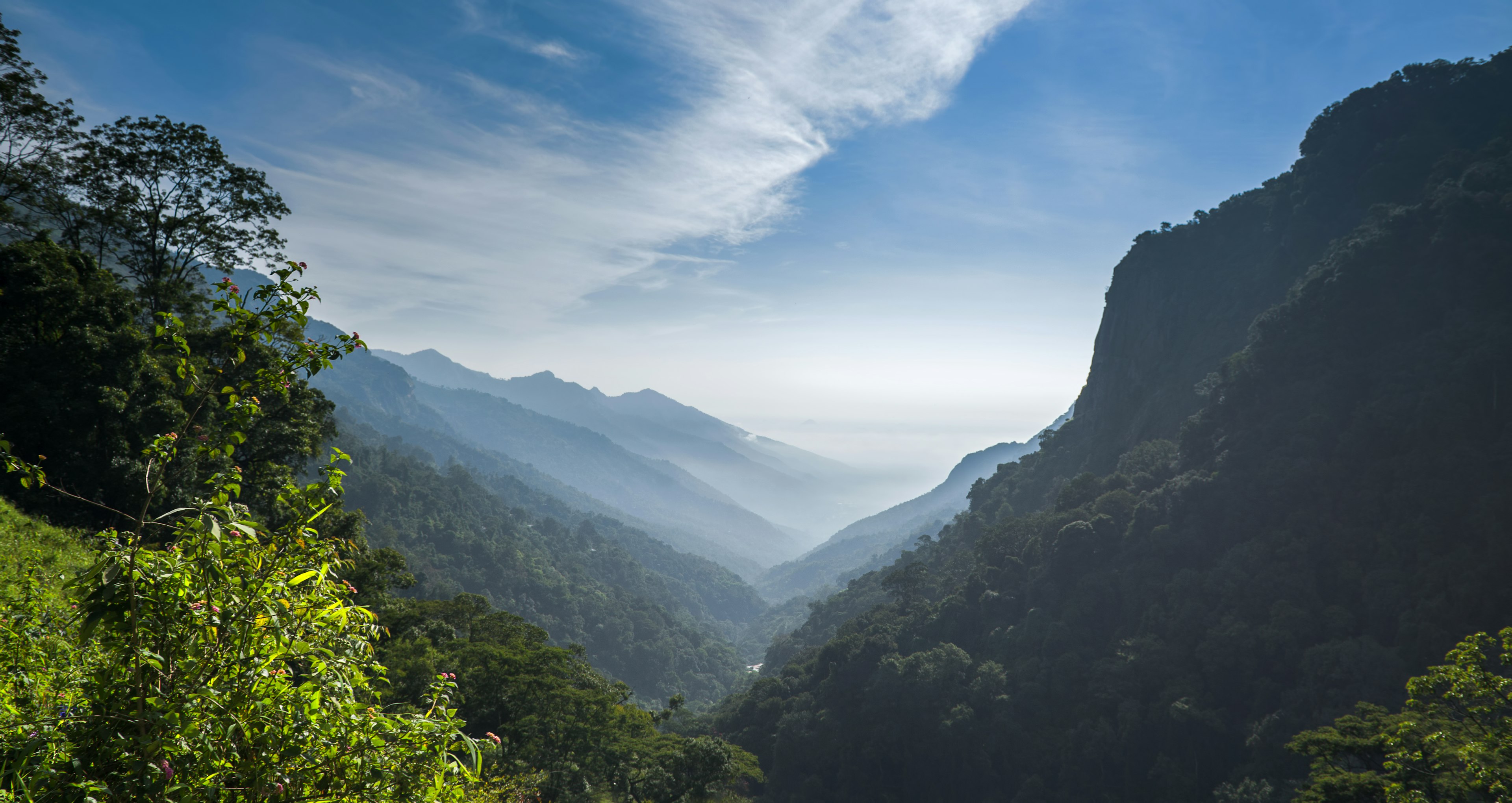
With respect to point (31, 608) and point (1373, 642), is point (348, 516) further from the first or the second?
Answer: point (1373, 642)

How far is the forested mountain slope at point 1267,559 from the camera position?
2909 centimetres

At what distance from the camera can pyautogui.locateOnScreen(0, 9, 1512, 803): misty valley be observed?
3.05 m

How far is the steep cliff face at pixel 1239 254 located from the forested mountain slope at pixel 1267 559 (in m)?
0.31

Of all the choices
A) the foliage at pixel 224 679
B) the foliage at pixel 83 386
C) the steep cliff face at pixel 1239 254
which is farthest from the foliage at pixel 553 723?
the steep cliff face at pixel 1239 254

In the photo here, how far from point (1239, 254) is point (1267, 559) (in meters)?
45.4

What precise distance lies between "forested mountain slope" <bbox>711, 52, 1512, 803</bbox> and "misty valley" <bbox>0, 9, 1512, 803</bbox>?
0.63 feet

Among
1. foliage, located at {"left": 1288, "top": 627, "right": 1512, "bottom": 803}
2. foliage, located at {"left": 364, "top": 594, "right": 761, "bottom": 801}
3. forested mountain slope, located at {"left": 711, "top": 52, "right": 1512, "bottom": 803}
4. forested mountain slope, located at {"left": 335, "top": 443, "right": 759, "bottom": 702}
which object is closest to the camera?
foliage, located at {"left": 1288, "top": 627, "right": 1512, "bottom": 803}

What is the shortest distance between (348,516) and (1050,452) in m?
73.4

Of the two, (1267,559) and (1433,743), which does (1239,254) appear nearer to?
(1267,559)

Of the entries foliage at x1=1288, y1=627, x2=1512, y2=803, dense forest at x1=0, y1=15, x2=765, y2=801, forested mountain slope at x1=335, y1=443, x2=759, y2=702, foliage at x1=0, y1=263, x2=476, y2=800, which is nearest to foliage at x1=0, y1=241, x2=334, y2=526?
dense forest at x1=0, y1=15, x2=765, y2=801

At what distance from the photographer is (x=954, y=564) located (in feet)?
206

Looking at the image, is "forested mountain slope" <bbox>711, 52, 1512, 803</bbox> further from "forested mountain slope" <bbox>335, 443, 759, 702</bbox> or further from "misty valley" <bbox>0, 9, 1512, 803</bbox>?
"forested mountain slope" <bbox>335, 443, 759, 702</bbox>

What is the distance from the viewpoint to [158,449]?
3184 millimetres

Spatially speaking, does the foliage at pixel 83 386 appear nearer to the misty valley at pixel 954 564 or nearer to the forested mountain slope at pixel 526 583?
the misty valley at pixel 954 564
